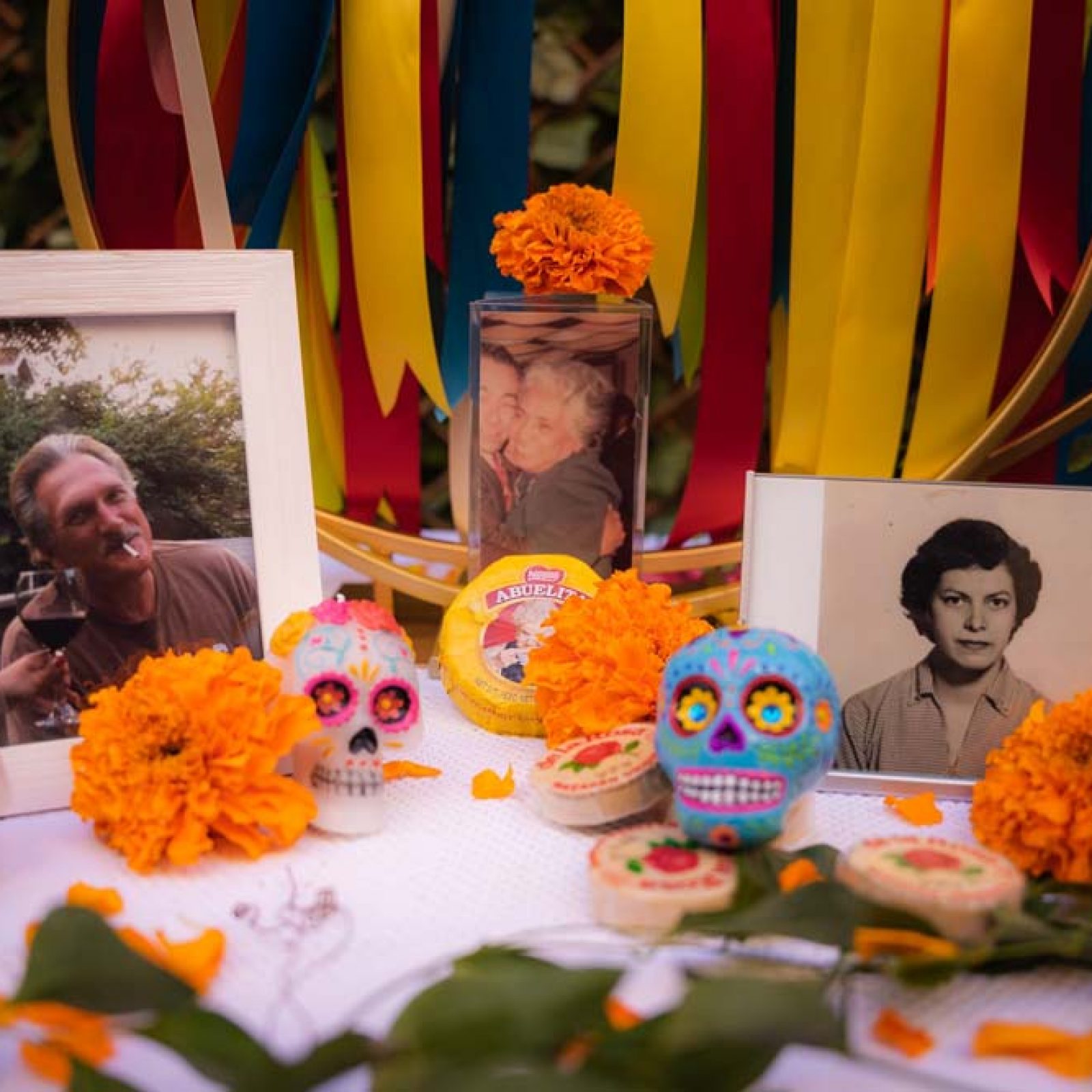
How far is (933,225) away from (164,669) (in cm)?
57

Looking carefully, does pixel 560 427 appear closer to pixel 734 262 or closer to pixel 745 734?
pixel 734 262

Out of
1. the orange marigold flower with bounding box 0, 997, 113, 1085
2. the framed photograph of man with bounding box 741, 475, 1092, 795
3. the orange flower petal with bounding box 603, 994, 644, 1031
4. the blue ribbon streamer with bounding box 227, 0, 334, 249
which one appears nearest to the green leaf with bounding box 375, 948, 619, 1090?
the orange flower petal with bounding box 603, 994, 644, 1031

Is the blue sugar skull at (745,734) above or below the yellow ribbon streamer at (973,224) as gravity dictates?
below

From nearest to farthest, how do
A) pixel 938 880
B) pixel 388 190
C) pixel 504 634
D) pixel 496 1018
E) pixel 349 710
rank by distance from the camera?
1. pixel 496 1018
2. pixel 938 880
3. pixel 349 710
4. pixel 504 634
5. pixel 388 190

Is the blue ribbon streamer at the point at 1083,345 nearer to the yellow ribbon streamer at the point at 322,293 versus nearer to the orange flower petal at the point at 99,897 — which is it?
the yellow ribbon streamer at the point at 322,293

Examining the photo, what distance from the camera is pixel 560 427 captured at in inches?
33.6

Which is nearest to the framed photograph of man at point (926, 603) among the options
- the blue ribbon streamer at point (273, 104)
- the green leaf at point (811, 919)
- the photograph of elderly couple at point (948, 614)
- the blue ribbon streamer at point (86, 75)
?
the photograph of elderly couple at point (948, 614)

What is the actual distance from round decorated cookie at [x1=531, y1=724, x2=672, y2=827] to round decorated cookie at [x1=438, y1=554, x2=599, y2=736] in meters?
0.12

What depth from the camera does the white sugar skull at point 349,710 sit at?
25.3 inches

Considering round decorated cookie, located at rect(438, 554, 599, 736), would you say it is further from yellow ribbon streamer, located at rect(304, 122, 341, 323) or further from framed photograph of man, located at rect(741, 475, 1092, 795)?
yellow ribbon streamer, located at rect(304, 122, 341, 323)

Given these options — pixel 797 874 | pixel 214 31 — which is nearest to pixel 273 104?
pixel 214 31

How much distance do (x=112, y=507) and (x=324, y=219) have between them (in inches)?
13.9

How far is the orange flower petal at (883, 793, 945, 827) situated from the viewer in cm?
68

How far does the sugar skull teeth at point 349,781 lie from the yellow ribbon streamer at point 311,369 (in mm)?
372
